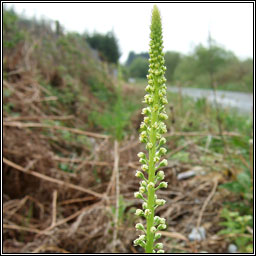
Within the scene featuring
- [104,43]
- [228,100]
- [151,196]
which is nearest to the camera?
[151,196]

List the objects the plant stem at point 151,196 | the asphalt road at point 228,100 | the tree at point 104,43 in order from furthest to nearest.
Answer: the tree at point 104,43 → the asphalt road at point 228,100 → the plant stem at point 151,196

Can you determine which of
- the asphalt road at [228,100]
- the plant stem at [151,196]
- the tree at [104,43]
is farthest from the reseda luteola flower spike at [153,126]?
the tree at [104,43]

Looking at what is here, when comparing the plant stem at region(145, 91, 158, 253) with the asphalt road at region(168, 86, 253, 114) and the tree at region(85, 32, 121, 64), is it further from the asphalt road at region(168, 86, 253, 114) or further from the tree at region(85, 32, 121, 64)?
the tree at region(85, 32, 121, 64)

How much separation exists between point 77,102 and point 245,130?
542cm

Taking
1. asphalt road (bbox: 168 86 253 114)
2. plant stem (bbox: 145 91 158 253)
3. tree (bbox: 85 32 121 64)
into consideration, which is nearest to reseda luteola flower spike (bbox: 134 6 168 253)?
plant stem (bbox: 145 91 158 253)

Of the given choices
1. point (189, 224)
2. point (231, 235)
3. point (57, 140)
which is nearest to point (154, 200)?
point (231, 235)

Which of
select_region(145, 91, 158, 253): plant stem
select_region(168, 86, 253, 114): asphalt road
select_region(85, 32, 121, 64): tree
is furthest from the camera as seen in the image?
select_region(85, 32, 121, 64): tree

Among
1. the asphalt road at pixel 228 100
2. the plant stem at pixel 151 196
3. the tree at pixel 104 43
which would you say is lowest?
the plant stem at pixel 151 196

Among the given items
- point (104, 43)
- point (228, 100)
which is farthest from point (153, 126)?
point (104, 43)

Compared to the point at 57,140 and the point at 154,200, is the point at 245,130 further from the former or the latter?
the point at 154,200

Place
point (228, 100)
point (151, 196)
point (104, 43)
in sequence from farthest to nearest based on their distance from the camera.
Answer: point (104, 43), point (228, 100), point (151, 196)

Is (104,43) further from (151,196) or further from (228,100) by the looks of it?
(151,196)

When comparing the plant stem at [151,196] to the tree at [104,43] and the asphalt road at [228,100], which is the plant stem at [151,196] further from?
the tree at [104,43]

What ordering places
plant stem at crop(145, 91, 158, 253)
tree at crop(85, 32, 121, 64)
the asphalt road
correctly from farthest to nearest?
tree at crop(85, 32, 121, 64)
the asphalt road
plant stem at crop(145, 91, 158, 253)
